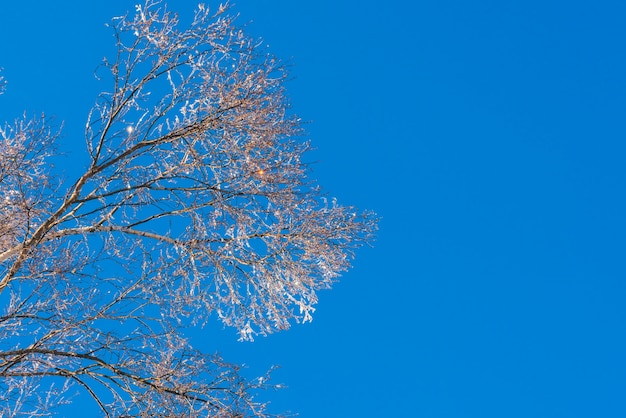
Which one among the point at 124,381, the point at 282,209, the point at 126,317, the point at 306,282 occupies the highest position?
the point at 282,209

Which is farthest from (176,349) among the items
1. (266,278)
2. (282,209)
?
(282,209)

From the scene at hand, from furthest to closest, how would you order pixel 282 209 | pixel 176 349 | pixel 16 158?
pixel 282 209
pixel 176 349
pixel 16 158

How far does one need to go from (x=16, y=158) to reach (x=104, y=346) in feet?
7.84

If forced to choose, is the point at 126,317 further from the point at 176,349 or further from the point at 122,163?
the point at 122,163

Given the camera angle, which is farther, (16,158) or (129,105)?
(129,105)

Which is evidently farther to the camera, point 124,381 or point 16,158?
point 124,381

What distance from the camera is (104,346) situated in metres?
7.78

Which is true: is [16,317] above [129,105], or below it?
below

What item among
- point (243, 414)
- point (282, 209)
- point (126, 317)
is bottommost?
point (243, 414)

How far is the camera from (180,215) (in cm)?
880

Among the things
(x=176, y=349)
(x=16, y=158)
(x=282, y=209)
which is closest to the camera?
(x=16, y=158)

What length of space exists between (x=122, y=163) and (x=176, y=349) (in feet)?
7.76

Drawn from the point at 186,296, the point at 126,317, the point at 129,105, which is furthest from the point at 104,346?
the point at 129,105

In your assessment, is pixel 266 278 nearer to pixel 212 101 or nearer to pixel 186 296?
pixel 186 296
